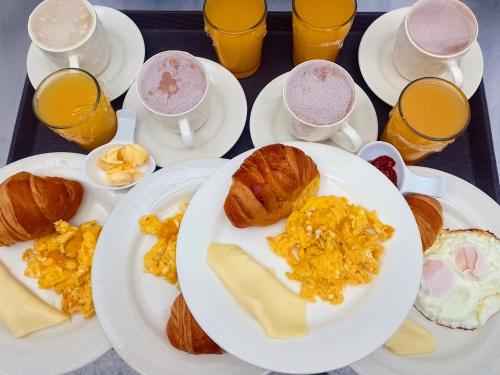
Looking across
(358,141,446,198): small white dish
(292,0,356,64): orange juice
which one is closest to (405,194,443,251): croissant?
(358,141,446,198): small white dish

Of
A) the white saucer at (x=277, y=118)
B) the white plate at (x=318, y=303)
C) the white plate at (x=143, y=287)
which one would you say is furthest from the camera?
the white saucer at (x=277, y=118)

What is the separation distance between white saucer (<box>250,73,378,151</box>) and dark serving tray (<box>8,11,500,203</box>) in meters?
0.05

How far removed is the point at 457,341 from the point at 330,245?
336 millimetres

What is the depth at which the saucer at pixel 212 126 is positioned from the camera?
97 cm

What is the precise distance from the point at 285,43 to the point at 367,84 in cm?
23

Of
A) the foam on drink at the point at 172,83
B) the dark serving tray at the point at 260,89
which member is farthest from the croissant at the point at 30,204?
the foam on drink at the point at 172,83

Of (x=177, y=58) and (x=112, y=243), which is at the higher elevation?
(x=177, y=58)

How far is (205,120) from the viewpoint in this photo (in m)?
0.98

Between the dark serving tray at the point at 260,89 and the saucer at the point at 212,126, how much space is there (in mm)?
50

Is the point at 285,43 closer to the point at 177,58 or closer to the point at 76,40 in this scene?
the point at 177,58

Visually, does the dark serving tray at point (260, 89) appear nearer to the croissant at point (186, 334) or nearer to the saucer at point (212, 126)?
the saucer at point (212, 126)

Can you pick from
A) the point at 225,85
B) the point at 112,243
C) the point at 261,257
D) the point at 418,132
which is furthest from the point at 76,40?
the point at 418,132

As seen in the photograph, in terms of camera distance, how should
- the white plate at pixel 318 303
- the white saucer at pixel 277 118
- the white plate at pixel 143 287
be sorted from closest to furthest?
the white plate at pixel 318 303 → the white plate at pixel 143 287 → the white saucer at pixel 277 118

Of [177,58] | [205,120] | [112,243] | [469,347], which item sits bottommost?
[469,347]
